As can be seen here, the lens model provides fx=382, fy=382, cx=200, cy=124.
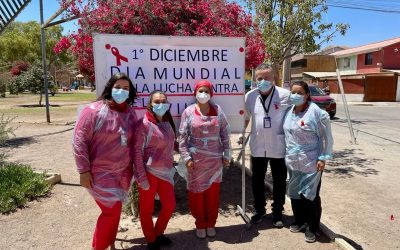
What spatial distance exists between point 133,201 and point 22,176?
2108 mm

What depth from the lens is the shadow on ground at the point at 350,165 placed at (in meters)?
7.39

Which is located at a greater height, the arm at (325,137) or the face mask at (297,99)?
the face mask at (297,99)

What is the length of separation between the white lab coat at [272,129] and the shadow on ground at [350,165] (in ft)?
11.1

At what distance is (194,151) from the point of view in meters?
4.03

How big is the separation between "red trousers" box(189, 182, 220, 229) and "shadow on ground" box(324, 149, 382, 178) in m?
3.76

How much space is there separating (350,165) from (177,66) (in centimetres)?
529

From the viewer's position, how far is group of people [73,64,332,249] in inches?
136

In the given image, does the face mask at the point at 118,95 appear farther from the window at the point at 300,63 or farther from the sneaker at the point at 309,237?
the window at the point at 300,63

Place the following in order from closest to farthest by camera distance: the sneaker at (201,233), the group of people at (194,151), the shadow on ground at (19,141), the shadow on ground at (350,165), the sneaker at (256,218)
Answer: the group of people at (194,151) → the sneaker at (201,233) → the sneaker at (256,218) → the shadow on ground at (350,165) → the shadow on ground at (19,141)

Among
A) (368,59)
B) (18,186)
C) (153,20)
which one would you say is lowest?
(18,186)

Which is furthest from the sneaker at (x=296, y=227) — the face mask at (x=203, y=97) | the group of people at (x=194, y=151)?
the face mask at (x=203, y=97)

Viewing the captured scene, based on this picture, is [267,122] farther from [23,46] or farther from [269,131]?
[23,46]

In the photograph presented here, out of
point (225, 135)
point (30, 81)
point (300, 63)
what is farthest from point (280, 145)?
point (300, 63)

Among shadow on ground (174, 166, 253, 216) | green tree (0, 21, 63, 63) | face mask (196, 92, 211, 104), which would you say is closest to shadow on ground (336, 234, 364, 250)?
shadow on ground (174, 166, 253, 216)
